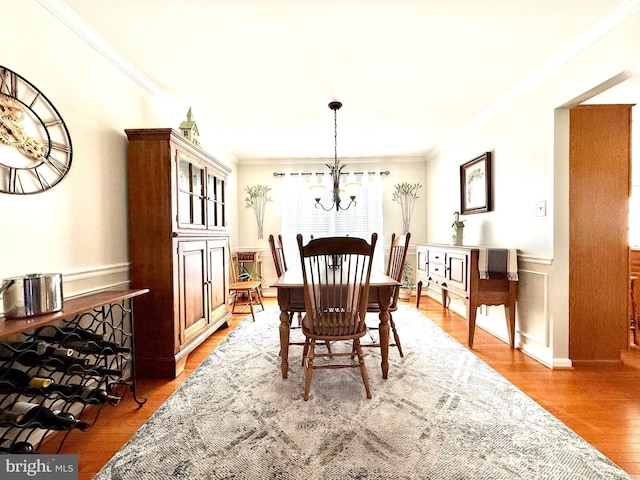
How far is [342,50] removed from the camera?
220 cm

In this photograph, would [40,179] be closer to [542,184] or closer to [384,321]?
[384,321]

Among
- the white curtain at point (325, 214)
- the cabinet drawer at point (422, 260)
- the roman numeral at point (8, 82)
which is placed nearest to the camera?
the roman numeral at point (8, 82)

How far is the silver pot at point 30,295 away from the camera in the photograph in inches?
52.8

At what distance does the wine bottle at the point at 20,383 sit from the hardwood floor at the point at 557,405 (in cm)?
46

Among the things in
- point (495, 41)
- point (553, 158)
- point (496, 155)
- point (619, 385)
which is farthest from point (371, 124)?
point (619, 385)

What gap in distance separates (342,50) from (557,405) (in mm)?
2834

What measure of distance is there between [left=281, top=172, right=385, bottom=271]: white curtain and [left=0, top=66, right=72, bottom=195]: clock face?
3.65 metres

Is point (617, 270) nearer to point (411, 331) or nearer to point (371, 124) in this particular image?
point (411, 331)

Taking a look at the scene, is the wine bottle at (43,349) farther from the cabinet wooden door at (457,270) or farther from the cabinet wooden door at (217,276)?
the cabinet wooden door at (457,270)

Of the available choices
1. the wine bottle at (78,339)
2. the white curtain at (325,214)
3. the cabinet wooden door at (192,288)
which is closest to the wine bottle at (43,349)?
the wine bottle at (78,339)

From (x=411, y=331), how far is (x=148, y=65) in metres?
3.53

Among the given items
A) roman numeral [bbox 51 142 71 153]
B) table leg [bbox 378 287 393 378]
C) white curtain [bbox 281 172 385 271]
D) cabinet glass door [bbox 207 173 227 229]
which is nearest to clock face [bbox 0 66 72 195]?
roman numeral [bbox 51 142 71 153]

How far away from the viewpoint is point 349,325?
201 centimetres

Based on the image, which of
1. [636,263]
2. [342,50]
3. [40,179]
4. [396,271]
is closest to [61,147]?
[40,179]
